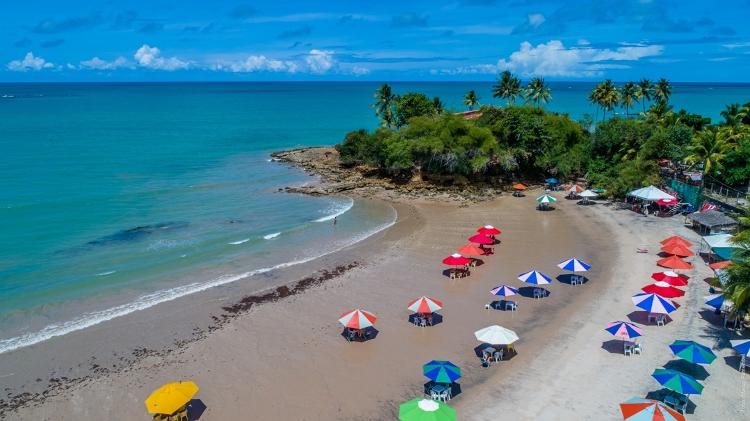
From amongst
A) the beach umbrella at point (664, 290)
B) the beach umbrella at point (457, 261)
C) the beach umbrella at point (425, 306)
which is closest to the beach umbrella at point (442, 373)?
the beach umbrella at point (425, 306)

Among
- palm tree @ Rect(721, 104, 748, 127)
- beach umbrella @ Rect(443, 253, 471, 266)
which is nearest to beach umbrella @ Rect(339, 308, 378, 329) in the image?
beach umbrella @ Rect(443, 253, 471, 266)

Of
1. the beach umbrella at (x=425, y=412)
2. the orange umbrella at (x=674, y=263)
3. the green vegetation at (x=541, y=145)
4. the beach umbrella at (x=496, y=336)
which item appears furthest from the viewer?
the green vegetation at (x=541, y=145)

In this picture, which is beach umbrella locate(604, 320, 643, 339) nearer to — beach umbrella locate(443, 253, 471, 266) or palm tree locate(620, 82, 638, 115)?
beach umbrella locate(443, 253, 471, 266)

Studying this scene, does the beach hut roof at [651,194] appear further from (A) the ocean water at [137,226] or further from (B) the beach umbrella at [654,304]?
(B) the beach umbrella at [654,304]

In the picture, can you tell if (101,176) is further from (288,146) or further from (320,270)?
(320,270)

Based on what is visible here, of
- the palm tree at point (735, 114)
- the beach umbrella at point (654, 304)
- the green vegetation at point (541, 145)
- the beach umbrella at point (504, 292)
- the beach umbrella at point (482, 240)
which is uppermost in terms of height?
the palm tree at point (735, 114)

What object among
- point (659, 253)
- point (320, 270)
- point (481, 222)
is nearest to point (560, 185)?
point (481, 222)

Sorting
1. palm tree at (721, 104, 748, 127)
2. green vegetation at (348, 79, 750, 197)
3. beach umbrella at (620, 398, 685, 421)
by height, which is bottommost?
beach umbrella at (620, 398, 685, 421)
